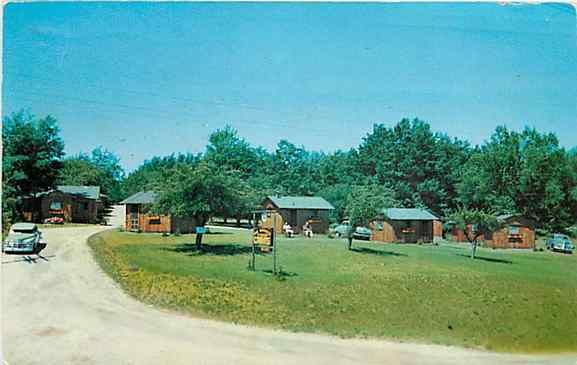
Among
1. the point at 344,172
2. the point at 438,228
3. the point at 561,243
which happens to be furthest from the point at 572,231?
the point at 344,172

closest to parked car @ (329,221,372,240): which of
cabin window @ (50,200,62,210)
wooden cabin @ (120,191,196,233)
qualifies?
wooden cabin @ (120,191,196,233)

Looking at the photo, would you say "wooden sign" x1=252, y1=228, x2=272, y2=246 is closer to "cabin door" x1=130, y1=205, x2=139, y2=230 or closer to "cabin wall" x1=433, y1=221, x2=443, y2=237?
"cabin door" x1=130, y1=205, x2=139, y2=230

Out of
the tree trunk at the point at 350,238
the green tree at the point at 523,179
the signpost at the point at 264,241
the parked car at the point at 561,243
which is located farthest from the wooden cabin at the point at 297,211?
Result: the parked car at the point at 561,243

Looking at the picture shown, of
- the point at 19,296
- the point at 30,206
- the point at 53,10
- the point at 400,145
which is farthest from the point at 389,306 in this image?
the point at 53,10

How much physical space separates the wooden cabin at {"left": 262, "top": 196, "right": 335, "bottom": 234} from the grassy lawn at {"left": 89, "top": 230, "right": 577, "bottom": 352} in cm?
30

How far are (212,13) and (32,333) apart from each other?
4.47 metres

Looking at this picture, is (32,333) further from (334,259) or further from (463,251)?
(463,251)

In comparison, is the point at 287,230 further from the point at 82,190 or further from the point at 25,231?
the point at 25,231

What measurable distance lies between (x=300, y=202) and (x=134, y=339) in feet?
9.64

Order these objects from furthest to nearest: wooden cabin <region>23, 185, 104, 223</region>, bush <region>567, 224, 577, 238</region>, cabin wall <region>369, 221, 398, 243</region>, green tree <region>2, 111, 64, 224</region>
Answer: cabin wall <region>369, 221, 398, 243</region> < wooden cabin <region>23, 185, 104, 223</region> < bush <region>567, 224, 577, 238</region> < green tree <region>2, 111, 64, 224</region>

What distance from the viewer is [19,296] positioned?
18.6 feet

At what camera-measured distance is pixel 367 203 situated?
675 cm

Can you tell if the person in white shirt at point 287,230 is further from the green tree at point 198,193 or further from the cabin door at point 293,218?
the green tree at point 198,193

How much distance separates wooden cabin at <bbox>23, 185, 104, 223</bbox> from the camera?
634cm
